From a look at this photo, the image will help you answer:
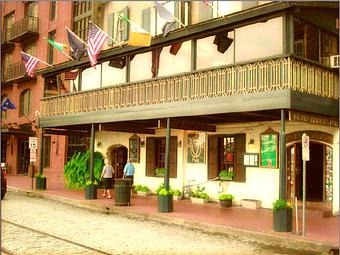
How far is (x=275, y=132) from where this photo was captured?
1582 cm

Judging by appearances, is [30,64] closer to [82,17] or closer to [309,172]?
[82,17]

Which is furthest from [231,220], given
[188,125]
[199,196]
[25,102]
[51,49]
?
[25,102]

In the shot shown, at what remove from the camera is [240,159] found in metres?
17.1

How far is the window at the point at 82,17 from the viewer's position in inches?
1084

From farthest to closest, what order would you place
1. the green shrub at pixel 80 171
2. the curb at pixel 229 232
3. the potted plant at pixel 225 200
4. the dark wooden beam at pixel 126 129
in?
the green shrub at pixel 80 171
the dark wooden beam at pixel 126 129
the potted plant at pixel 225 200
the curb at pixel 229 232

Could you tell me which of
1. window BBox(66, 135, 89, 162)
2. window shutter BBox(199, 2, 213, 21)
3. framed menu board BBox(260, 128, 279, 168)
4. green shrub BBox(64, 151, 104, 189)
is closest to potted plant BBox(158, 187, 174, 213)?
framed menu board BBox(260, 128, 279, 168)

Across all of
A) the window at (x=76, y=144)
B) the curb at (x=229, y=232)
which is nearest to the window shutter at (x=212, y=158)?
the curb at (x=229, y=232)

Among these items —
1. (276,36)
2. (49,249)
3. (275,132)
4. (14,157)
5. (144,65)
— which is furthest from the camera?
(14,157)

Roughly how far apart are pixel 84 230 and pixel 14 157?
1000 inches

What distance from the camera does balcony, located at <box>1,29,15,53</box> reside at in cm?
3538

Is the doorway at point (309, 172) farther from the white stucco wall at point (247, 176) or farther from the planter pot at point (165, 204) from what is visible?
the planter pot at point (165, 204)

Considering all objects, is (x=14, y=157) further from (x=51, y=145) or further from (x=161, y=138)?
(x=161, y=138)

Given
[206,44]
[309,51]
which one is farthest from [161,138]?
[309,51]

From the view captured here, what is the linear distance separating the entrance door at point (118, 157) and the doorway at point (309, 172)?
419 inches
